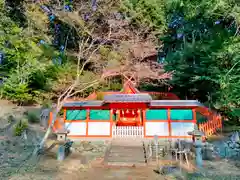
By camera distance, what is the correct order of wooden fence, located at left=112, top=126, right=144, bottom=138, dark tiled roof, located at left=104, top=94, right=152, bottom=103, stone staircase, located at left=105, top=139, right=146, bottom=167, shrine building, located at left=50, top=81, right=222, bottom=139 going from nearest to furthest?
1. stone staircase, located at left=105, top=139, right=146, bottom=167
2. dark tiled roof, located at left=104, top=94, right=152, bottom=103
3. shrine building, located at left=50, top=81, right=222, bottom=139
4. wooden fence, located at left=112, top=126, right=144, bottom=138

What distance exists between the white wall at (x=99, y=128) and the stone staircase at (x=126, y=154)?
1541mm

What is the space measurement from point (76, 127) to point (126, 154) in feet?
15.0

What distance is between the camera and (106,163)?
8.30 m

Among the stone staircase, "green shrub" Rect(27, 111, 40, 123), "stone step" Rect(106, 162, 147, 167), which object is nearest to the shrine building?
the stone staircase

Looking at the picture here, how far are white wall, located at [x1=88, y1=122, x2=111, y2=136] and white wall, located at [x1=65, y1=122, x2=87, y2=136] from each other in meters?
0.36

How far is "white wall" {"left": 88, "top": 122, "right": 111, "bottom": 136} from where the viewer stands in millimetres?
12656

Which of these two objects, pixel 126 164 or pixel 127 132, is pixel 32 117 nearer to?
pixel 127 132

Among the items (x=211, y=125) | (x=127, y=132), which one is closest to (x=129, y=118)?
(x=127, y=132)

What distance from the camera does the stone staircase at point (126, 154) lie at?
8325 millimetres

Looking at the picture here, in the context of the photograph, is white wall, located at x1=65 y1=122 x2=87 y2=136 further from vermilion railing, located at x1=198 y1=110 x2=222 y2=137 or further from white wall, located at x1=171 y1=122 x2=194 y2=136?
vermilion railing, located at x1=198 y1=110 x2=222 y2=137

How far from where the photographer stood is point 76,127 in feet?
41.9

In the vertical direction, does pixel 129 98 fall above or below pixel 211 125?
above

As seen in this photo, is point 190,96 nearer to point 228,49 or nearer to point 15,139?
point 228,49

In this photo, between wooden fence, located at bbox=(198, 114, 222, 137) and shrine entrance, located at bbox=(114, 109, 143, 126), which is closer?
wooden fence, located at bbox=(198, 114, 222, 137)
